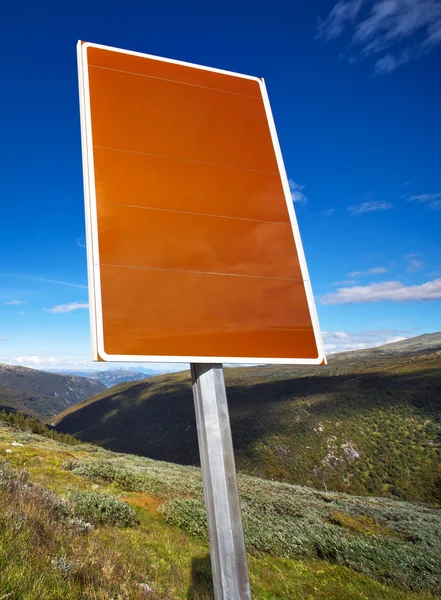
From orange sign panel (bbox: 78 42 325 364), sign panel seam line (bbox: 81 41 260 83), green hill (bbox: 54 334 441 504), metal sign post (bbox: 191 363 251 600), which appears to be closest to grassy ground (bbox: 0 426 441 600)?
metal sign post (bbox: 191 363 251 600)

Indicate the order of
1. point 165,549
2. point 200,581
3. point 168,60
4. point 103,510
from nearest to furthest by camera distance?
point 168,60
point 200,581
point 165,549
point 103,510

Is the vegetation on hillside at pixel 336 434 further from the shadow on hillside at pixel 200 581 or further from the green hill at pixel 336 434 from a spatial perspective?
the shadow on hillside at pixel 200 581

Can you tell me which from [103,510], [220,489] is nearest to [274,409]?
[103,510]

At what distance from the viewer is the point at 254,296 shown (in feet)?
8.77

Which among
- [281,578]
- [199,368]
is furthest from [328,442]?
[199,368]

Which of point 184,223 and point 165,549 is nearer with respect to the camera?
point 184,223

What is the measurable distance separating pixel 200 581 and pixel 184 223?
6970 mm

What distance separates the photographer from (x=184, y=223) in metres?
2.69

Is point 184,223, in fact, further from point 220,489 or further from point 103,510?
point 103,510

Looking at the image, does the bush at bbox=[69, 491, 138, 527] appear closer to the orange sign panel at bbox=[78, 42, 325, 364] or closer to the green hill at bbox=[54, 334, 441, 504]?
the orange sign panel at bbox=[78, 42, 325, 364]

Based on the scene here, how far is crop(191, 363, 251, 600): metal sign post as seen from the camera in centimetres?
241

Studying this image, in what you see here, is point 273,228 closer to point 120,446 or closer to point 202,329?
point 202,329

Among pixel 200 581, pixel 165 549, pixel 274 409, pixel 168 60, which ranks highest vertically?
pixel 168 60

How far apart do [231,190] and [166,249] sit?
90 centimetres
